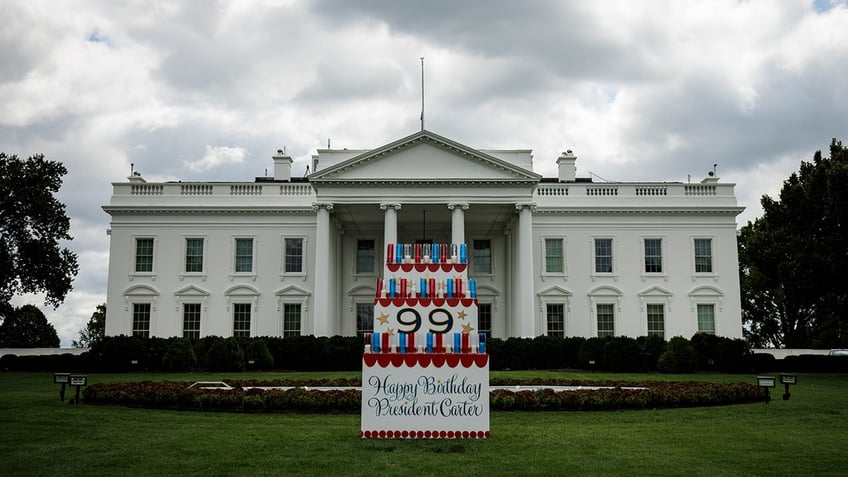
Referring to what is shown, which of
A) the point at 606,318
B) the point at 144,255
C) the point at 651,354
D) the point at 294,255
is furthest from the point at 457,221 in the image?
the point at 144,255

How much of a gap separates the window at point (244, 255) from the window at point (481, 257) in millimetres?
11906

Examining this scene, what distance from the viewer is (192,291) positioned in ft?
136

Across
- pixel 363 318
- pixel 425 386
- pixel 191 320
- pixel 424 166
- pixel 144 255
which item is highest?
pixel 424 166

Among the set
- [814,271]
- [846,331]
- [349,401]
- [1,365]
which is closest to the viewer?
[349,401]

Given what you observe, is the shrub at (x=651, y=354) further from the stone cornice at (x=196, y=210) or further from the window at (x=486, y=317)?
the stone cornice at (x=196, y=210)


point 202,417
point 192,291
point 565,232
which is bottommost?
point 202,417

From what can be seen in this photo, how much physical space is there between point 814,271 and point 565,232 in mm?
12790

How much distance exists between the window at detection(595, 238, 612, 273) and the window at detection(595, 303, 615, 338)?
1.89m

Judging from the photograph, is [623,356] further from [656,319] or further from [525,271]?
[656,319]

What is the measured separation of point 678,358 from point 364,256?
57.8 feet

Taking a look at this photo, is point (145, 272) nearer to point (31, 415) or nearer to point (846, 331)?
point (31, 415)

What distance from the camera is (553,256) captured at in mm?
42125

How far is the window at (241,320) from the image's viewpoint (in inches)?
1628

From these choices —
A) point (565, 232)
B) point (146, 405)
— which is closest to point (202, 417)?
point (146, 405)
